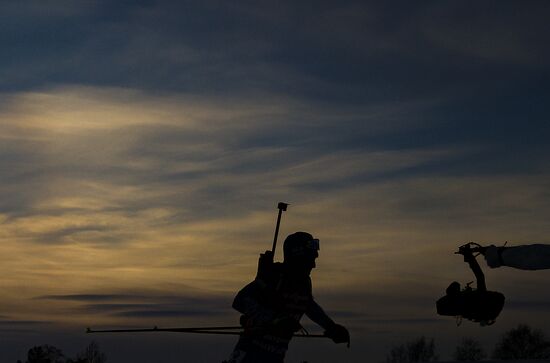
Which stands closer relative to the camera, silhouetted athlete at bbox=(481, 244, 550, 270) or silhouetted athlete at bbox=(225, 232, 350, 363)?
silhouetted athlete at bbox=(481, 244, 550, 270)

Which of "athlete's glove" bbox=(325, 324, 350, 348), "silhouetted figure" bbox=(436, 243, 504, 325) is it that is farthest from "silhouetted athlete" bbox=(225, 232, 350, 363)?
"silhouetted figure" bbox=(436, 243, 504, 325)

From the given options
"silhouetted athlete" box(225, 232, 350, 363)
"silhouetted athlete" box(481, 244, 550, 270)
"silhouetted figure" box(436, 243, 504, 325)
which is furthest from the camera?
"silhouetted athlete" box(225, 232, 350, 363)

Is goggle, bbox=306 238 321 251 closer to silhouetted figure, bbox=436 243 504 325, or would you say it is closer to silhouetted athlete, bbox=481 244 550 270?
silhouetted figure, bbox=436 243 504 325

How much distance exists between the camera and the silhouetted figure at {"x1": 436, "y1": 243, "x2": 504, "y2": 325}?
11945mm

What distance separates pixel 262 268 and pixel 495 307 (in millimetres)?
4535

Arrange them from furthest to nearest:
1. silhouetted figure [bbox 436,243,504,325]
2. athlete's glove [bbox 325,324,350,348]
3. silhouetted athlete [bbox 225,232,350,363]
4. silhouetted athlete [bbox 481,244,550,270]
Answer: athlete's glove [bbox 325,324,350,348], silhouetted athlete [bbox 225,232,350,363], silhouetted figure [bbox 436,243,504,325], silhouetted athlete [bbox 481,244,550,270]

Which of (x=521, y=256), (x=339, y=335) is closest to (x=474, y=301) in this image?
(x=521, y=256)

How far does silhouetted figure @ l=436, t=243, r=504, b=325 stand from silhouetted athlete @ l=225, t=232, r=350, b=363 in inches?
137

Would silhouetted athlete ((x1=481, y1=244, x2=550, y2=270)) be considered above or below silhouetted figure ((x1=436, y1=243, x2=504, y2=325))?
above

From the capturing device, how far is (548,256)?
1048 cm

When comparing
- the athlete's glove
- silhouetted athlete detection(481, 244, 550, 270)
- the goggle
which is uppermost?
the goggle

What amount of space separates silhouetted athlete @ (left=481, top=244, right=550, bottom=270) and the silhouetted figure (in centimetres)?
56

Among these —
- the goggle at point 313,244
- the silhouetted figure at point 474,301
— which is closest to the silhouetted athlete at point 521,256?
the silhouetted figure at point 474,301

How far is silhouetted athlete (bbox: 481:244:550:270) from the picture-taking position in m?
10.5
